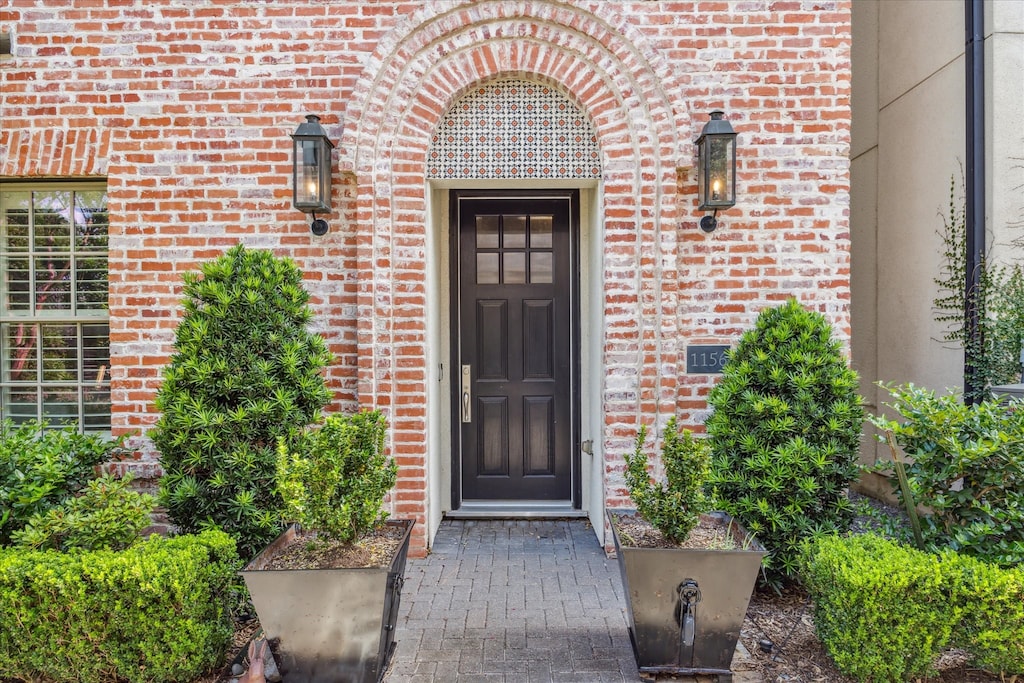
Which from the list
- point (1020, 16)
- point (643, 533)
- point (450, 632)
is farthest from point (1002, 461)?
point (1020, 16)

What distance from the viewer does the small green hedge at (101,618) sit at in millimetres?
2521

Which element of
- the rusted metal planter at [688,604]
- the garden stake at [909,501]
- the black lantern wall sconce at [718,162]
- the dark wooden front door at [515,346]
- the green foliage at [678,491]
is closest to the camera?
the rusted metal planter at [688,604]

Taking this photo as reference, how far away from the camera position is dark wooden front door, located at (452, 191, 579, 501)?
16.1 feet

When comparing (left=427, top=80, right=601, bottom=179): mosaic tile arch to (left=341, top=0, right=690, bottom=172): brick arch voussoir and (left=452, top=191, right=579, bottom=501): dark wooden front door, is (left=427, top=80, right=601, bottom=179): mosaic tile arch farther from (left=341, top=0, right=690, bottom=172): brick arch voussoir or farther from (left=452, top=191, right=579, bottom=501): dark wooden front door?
(left=452, top=191, right=579, bottom=501): dark wooden front door

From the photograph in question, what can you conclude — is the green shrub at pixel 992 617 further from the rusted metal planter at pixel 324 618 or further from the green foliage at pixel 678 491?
the rusted metal planter at pixel 324 618

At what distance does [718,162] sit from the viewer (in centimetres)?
387

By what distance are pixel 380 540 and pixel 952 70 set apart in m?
5.01

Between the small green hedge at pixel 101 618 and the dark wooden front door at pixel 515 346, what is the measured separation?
261cm

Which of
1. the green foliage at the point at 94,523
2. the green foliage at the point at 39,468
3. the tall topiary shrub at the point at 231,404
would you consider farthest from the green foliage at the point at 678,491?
the green foliage at the point at 39,468

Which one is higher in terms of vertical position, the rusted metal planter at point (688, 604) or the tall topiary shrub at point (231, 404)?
the tall topiary shrub at point (231, 404)

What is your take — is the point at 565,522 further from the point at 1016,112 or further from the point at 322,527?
the point at 1016,112

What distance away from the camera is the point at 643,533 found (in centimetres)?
291

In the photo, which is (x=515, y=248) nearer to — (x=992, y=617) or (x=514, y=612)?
(x=514, y=612)

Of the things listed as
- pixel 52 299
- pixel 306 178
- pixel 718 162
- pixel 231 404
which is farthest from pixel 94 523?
pixel 718 162
